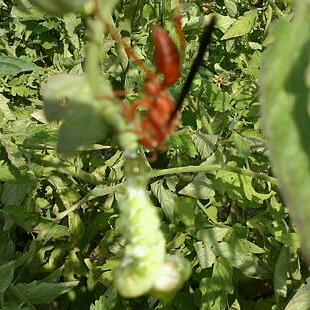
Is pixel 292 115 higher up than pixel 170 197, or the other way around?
pixel 292 115

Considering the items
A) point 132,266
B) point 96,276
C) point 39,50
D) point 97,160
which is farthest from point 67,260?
point 132,266

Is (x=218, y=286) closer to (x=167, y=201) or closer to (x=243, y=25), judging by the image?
(x=167, y=201)

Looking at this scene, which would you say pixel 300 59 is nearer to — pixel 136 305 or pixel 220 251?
pixel 220 251

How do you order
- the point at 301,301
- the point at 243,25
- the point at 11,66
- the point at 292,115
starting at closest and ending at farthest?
the point at 292,115, the point at 11,66, the point at 301,301, the point at 243,25

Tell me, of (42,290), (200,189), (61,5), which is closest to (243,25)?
(200,189)

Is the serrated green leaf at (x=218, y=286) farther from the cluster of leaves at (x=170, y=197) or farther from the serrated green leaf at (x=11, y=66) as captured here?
the serrated green leaf at (x=11, y=66)

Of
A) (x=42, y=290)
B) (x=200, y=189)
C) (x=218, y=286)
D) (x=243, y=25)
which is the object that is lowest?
(x=42, y=290)

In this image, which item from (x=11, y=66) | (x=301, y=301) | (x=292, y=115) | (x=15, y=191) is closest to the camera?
(x=292, y=115)
